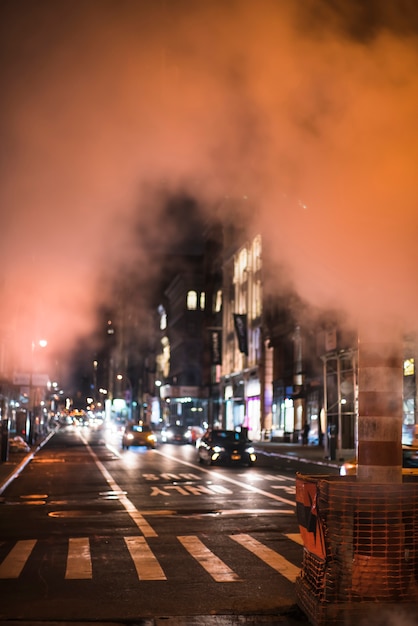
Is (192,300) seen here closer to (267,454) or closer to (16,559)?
(267,454)

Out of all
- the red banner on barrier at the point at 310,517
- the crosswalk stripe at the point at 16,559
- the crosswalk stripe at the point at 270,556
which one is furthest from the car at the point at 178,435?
the red banner on barrier at the point at 310,517

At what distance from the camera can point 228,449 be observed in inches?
1174

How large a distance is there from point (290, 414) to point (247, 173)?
45.5 metres

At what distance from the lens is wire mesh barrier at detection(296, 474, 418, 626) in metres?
7.09

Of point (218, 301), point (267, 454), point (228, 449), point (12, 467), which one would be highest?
point (218, 301)

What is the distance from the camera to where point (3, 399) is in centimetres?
5147

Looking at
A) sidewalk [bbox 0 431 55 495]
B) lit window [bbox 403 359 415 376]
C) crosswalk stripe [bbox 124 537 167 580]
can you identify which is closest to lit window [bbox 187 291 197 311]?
sidewalk [bbox 0 431 55 495]

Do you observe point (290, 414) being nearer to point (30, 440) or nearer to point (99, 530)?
point (30, 440)

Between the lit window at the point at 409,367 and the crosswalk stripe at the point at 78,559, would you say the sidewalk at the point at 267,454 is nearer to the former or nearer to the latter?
the lit window at the point at 409,367

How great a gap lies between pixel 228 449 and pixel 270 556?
19.1m

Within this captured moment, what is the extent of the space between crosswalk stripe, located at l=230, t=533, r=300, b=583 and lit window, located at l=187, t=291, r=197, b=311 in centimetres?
8398

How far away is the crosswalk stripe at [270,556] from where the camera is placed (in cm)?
975

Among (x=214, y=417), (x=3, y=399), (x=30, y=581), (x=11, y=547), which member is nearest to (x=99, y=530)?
(x=11, y=547)

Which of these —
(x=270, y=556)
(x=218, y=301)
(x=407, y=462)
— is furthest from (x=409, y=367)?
(x=218, y=301)
